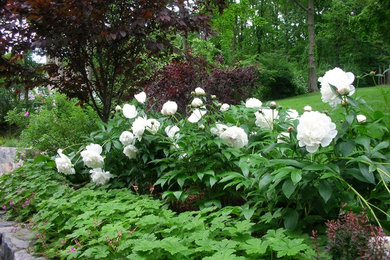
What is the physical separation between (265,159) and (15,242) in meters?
1.93

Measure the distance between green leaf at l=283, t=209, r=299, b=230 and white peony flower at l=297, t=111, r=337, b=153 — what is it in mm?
375

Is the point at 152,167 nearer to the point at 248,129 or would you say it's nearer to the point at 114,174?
the point at 114,174

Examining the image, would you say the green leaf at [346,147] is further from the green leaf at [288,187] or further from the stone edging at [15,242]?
the stone edging at [15,242]

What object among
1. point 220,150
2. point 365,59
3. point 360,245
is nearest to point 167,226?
point 220,150

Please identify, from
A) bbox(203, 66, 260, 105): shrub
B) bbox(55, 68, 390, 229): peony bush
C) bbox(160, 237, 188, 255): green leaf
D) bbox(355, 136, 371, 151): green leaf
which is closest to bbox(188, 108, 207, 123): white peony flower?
bbox(55, 68, 390, 229): peony bush

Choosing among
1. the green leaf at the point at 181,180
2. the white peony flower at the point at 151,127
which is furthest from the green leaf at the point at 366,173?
the white peony flower at the point at 151,127

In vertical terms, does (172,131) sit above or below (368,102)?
above

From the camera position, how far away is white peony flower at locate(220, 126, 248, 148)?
2.56 metres

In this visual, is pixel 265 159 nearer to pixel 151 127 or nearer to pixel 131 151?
pixel 151 127

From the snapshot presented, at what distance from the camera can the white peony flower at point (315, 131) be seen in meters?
1.82

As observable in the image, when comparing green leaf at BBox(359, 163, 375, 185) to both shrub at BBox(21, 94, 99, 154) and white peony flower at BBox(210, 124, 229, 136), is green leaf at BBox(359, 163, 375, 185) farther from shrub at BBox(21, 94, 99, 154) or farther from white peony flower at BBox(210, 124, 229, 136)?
shrub at BBox(21, 94, 99, 154)

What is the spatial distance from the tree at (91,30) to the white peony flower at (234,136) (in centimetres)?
184

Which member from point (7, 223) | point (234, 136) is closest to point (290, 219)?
point (234, 136)

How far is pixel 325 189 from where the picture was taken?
1.81 meters
